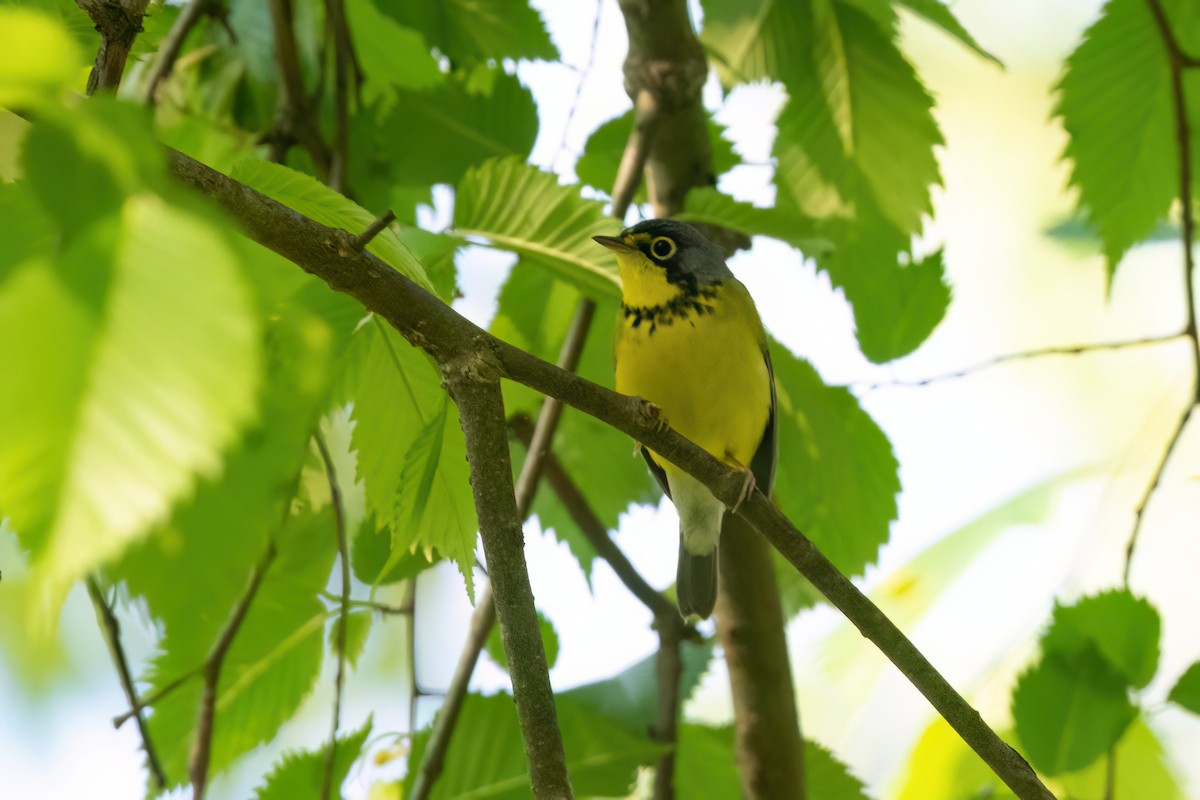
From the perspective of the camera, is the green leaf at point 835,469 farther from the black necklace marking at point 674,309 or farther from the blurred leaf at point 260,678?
the blurred leaf at point 260,678

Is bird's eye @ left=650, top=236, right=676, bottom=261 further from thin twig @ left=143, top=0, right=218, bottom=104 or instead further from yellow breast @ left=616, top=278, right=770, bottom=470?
thin twig @ left=143, top=0, right=218, bottom=104

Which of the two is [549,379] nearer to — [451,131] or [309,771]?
[309,771]

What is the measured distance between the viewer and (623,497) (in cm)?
321

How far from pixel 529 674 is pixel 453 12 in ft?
7.41

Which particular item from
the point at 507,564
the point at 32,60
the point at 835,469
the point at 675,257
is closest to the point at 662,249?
the point at 675,257

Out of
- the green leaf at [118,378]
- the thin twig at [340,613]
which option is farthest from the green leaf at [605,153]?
the green leaf at [118,378]

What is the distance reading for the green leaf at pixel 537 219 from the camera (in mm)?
2107

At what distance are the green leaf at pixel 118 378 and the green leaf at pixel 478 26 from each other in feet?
8.49

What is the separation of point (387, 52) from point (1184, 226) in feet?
6.94

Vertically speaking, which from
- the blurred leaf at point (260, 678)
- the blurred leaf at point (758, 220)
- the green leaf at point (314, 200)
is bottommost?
the blurred leaf at point (260, 678)

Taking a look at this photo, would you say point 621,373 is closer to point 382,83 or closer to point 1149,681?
point 382,83

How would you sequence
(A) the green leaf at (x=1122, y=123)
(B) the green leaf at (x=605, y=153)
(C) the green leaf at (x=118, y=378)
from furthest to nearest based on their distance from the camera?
(B) the green leaf at (x=605, y=153) < (A) the green leaf at (x=1122, y=123) < (C) the green leaf at (x=118, y=378)

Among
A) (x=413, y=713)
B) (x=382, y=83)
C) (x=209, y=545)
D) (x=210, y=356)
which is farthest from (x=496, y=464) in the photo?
(x=382, y=83)

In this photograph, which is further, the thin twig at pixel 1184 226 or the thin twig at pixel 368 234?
the thin twig at pixel 1184 226
